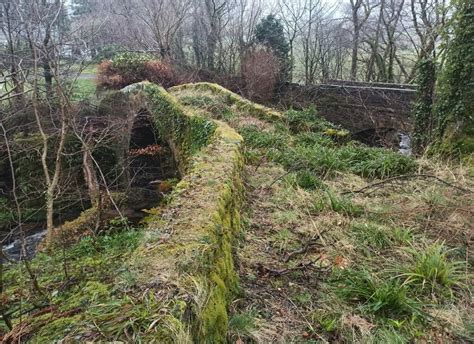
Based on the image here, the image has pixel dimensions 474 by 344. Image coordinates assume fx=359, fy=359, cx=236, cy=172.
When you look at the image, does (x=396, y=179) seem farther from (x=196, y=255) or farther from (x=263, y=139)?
(x=196, y=255)

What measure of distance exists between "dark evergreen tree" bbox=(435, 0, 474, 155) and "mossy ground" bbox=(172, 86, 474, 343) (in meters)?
0.95

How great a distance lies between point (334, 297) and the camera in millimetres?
2717

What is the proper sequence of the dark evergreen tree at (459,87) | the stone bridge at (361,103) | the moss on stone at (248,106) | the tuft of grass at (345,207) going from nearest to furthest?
the tuft of grass at (345,207) → the dark evergreen tree at (459,87) → the moss on stone at (248,106) → the stone bridge at (361,103)

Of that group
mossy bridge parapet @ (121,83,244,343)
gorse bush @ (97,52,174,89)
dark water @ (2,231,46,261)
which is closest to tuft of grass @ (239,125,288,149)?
mossy bridge parapet @ (121,83,244,343)

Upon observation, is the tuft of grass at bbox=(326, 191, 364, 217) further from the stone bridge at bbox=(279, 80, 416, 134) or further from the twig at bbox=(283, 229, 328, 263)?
the stone bridge at bbox=(279, 80, 416, 134)

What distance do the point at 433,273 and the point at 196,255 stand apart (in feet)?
6.26

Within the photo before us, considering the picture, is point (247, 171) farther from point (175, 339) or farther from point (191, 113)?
point (175, 339)

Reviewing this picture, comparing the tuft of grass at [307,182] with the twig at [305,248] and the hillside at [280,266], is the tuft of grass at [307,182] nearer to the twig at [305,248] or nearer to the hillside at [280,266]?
the hillside at [280,266]

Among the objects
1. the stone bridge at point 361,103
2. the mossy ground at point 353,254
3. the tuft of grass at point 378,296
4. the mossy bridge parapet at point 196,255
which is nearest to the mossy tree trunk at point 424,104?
the mossy ground at point 353,254

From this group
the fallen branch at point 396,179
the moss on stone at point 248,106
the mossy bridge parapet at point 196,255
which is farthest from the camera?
the moss on stone at point 248,106

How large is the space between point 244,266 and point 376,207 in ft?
6.39

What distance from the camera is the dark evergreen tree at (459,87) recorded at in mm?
5836

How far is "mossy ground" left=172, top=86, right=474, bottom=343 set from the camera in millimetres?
2443

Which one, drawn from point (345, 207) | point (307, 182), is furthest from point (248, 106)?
point (345, 207)
